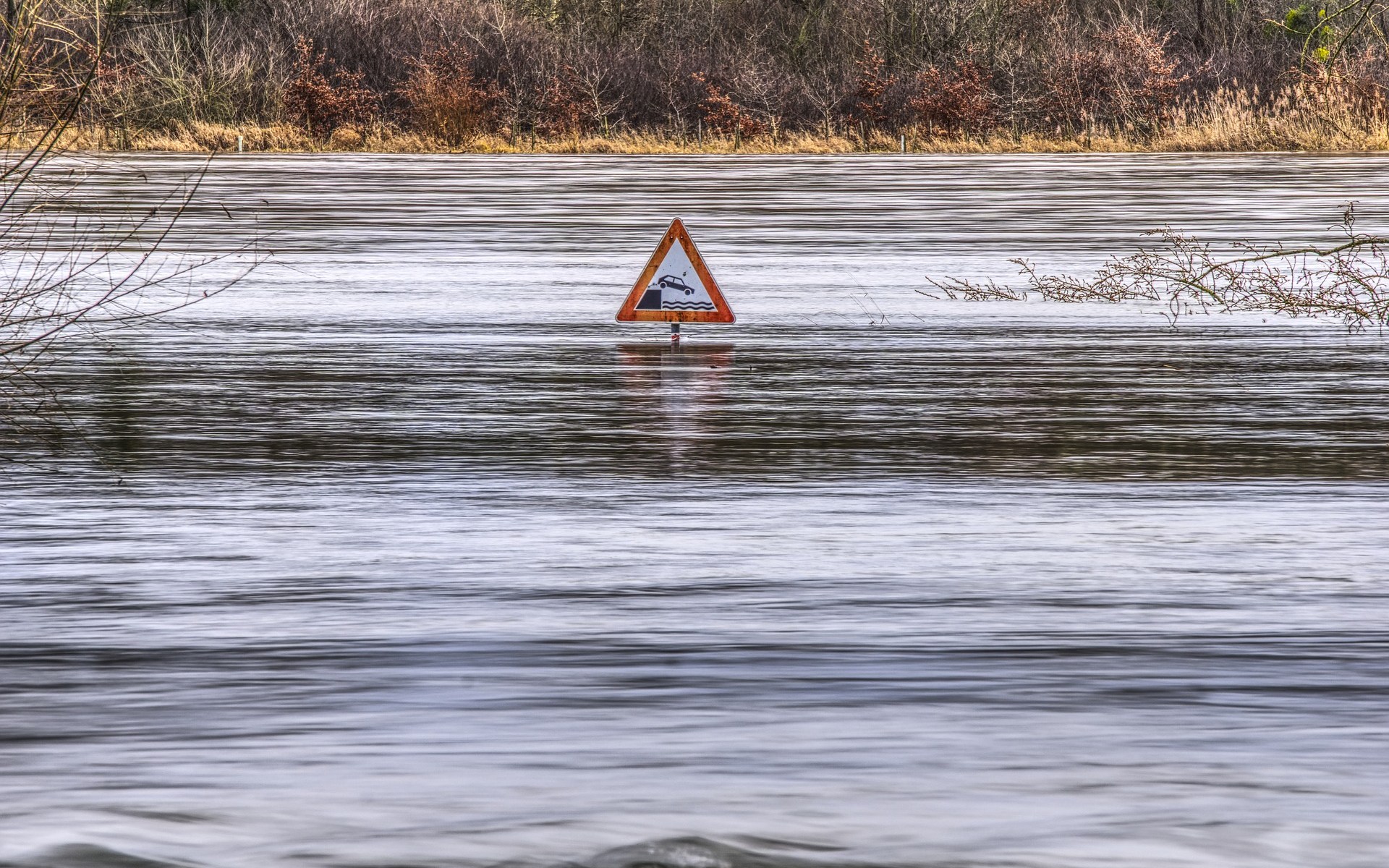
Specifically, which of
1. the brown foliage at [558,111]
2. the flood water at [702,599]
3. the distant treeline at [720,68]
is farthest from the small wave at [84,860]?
the brown foliage at [558,111]

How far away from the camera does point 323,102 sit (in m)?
63.3

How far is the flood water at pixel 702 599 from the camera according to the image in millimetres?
4801

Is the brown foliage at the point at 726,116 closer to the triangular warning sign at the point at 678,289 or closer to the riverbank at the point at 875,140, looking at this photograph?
the riverbank at the point at 875,140

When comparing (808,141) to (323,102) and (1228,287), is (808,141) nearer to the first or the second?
(323,102)

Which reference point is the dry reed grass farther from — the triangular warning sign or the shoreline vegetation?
the triangular warning sign

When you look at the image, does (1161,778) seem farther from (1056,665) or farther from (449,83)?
(449,83)

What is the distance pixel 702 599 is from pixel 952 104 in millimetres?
55450

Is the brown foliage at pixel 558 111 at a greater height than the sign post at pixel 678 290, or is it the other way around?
the brown foliage at pixel 558 111

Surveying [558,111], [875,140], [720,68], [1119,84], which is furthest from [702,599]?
[720,68]

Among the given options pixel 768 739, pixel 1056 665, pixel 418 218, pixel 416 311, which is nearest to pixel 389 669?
pixel 768 739

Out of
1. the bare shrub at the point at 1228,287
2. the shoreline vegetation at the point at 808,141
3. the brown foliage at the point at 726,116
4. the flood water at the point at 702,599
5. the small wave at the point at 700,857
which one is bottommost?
the small wave at the point at 700,857

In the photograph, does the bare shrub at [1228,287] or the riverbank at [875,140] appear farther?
the riverbank at [875,140]

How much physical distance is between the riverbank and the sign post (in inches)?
1510

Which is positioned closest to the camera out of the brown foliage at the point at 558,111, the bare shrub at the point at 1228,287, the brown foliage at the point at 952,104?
the bare shrub at the point at 1228,287
